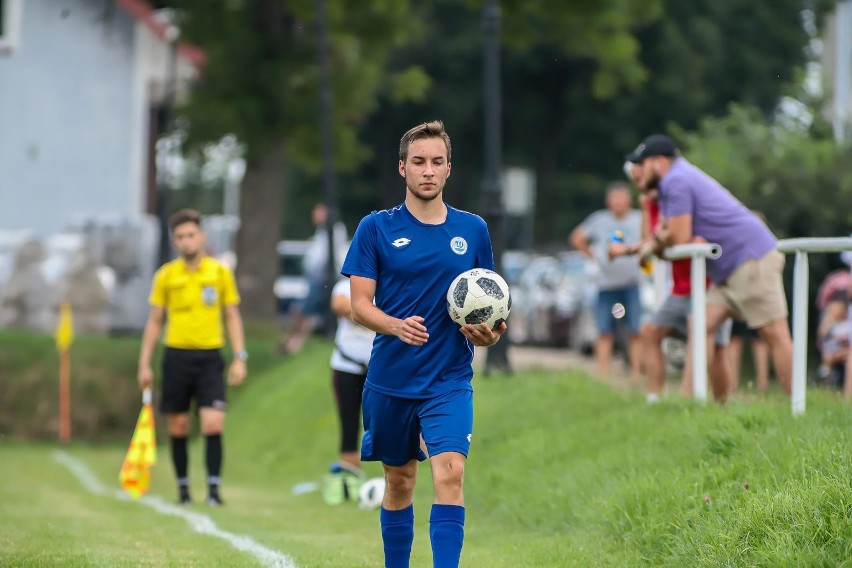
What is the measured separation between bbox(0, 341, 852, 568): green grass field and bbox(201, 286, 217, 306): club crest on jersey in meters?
1.58

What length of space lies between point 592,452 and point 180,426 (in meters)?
3.66

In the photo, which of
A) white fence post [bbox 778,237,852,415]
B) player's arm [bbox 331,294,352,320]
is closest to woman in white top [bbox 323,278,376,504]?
player's arm [bbox 331,294,352,320]

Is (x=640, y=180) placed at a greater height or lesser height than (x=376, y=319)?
greater

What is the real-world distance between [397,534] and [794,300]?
330 cm

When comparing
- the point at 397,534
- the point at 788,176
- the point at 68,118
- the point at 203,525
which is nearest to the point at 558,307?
the point at 788,176

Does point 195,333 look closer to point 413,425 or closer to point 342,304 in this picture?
point 342,304

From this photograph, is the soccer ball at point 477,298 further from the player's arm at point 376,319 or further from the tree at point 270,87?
the tree at point 270,87

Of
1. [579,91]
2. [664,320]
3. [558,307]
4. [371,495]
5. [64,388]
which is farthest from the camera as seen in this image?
[579,91]

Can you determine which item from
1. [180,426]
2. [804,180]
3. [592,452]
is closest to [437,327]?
[592,452]

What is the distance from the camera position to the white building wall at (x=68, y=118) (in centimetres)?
3894

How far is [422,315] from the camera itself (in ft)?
23.9

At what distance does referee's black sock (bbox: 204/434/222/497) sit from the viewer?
12.9 metres

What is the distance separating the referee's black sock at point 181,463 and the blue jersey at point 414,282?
618 cm

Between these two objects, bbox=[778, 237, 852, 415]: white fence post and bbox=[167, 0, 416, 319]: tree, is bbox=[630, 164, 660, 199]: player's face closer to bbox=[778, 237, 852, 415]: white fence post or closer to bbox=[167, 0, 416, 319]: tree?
bbox=[778, 237, 852, 415]: white fence post
